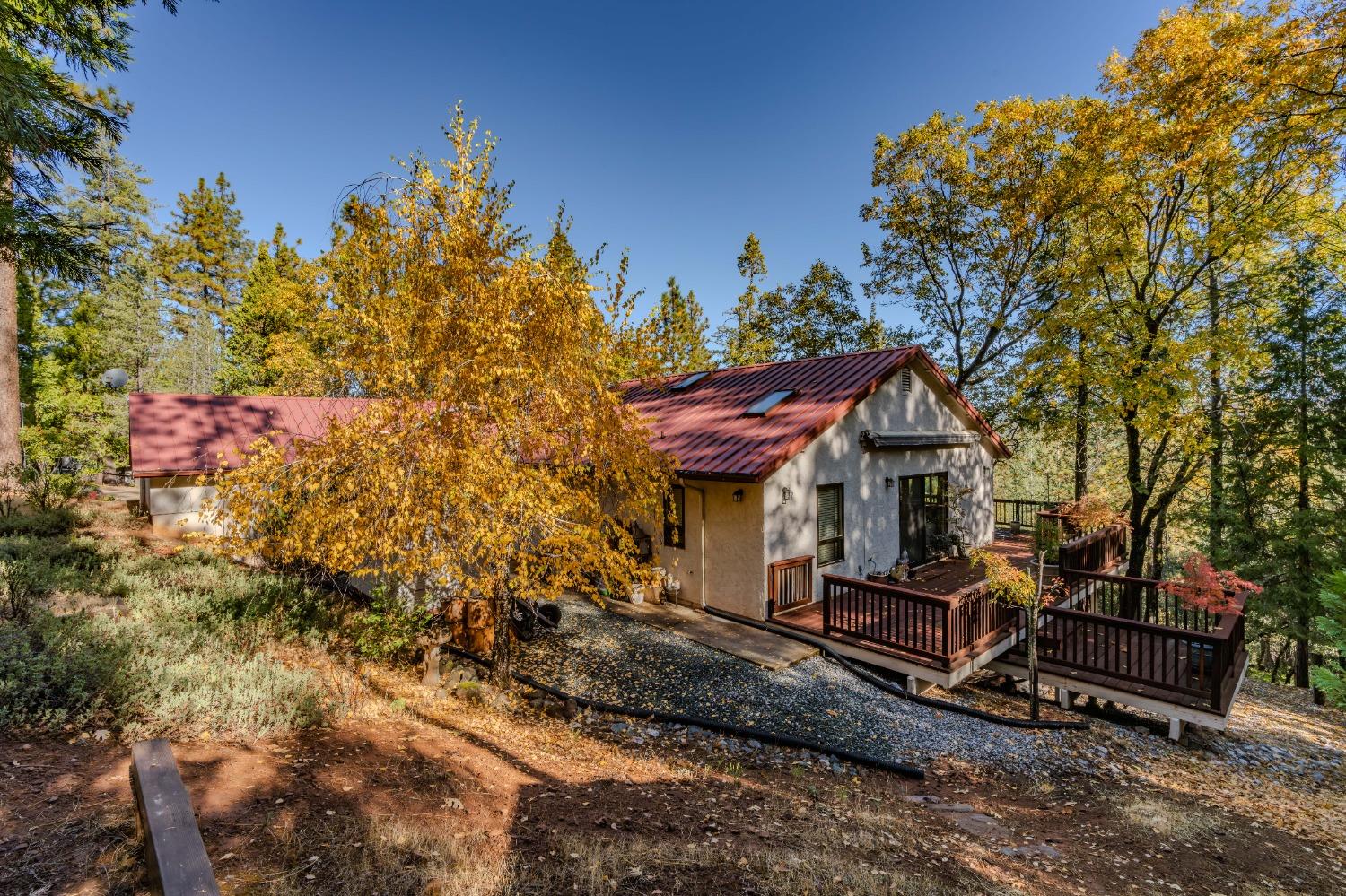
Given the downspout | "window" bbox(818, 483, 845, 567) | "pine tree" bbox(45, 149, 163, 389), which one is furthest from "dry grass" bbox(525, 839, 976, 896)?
"pine tree" bbox(45, 149, 163, 389)

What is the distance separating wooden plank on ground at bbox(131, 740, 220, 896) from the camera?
221 cm

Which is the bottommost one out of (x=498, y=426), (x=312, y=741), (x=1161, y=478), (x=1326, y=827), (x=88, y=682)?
(x=1326, y=827)

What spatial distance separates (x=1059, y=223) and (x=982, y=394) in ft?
19.7

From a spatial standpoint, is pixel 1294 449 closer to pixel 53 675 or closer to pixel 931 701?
pixel 931 701

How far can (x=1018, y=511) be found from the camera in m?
17.1

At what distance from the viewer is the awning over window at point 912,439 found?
11117 mm

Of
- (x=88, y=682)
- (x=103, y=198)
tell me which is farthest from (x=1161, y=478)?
(x=103, y=198)

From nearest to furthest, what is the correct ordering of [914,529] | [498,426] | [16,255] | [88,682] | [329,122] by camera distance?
1. [88,682]
2. [498,426]
3. [16,255]
4. [329,122]
5. [914,529]

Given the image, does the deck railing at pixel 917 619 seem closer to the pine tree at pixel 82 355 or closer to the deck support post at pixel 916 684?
the deck support post at pixel 916 684

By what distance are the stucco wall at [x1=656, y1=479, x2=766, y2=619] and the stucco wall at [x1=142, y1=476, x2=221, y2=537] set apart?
34.6 ft

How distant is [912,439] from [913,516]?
6.58ft

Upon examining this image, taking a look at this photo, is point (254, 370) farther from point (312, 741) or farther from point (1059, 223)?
point (1059, 223)

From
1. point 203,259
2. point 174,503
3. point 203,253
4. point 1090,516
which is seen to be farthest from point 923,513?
point 203,253

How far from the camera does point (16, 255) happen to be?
7.77 meters
